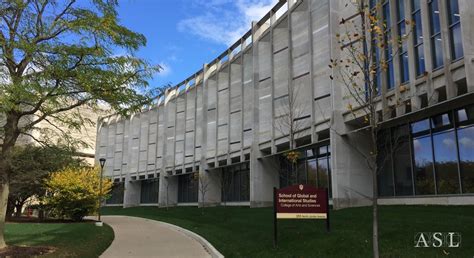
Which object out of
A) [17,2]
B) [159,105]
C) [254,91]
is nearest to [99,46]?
[17,2]

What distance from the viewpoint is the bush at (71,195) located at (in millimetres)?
29422

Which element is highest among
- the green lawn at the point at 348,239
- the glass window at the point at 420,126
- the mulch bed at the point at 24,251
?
the glass window at the point at 420,126

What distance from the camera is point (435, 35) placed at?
19.4 meters

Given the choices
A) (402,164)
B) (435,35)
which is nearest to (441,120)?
(402,164)

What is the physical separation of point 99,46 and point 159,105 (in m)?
48.5

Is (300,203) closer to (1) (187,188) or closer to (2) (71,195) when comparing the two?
(2) (71,195)

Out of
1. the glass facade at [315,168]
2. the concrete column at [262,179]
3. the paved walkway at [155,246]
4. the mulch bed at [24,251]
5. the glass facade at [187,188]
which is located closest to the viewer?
the mulch bed at [24,251]

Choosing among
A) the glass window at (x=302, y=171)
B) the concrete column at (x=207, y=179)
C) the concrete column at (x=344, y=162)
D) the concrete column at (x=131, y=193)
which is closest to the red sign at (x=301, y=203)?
the concrete column at (x=344, y=162)

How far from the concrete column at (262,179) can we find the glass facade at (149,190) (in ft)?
92.9

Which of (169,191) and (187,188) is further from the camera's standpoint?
(169,191)

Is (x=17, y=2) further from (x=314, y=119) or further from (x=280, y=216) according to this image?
(x=314, y=119)

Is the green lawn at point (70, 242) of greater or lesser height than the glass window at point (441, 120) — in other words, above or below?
below

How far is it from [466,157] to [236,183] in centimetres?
2539

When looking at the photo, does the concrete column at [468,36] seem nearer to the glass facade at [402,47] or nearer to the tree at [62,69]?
the glass facade at [402,47]
